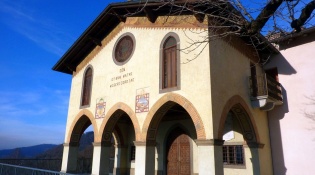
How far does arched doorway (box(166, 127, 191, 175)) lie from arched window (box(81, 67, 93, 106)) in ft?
16.5

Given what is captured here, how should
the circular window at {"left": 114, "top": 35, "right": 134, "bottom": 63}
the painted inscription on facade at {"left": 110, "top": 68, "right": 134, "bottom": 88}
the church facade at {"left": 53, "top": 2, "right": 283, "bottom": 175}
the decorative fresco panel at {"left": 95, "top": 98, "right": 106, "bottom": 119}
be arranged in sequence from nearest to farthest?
1. the church facade at {"left": 53, "top": 2, "right": 283, "bottom": 175}
2. the painted inscription on facade at {"left": 110, "top": 68, "right": 134, "bottom": 88}
3. the circular window at {"left": 114, "top": 35, "right": 134, "bottom": 63}
4. the decorative fresco panel at {"left": 95, "top": 98, "right": 106, "bottom": 119}

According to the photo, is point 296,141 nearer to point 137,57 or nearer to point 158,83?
point 158,83

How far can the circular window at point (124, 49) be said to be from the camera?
41.2 ft

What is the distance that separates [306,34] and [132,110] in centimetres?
906

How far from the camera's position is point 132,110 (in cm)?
1128

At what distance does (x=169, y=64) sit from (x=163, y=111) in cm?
193

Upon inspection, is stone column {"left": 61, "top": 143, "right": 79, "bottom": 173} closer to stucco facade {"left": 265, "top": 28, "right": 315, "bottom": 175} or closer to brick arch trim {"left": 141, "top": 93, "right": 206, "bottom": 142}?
brick arch trim {"left": 141, "top": 93, "right": 206, "bottom": 142}

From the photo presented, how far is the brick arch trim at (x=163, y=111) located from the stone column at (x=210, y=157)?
1.63 feet

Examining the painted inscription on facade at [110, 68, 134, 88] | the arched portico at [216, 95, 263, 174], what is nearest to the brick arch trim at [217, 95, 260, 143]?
the arched portico at [216, 95, 263, 174]

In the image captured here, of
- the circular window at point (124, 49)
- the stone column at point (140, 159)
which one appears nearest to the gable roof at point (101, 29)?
the circular window at point (124, 49)

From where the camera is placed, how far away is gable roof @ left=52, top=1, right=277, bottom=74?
11445mm

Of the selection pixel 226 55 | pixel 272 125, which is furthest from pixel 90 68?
pixel 272 125

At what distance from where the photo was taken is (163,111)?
10.6 meters

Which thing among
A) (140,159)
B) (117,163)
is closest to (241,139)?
(140,159)
